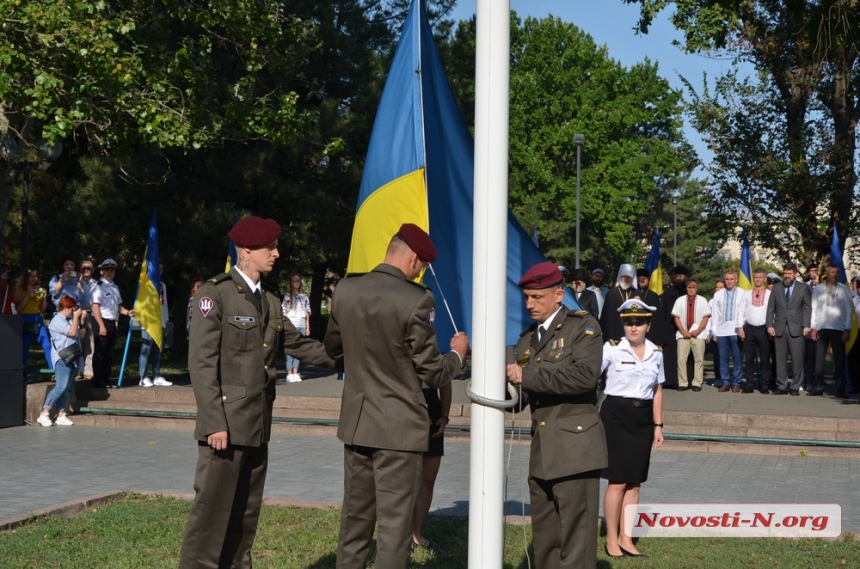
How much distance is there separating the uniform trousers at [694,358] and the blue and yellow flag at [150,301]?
27.8 ft

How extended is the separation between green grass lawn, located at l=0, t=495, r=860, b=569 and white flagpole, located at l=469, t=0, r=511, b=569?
244cm

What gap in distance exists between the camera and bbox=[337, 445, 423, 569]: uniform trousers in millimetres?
5332

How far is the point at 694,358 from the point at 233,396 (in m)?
13.0

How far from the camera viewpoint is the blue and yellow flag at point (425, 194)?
27.0 feet

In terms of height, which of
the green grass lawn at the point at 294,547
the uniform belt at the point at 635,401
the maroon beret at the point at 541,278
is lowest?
the green grass lawn at the point at 294,547

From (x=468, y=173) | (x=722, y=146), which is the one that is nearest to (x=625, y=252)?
(x=722, y=146)

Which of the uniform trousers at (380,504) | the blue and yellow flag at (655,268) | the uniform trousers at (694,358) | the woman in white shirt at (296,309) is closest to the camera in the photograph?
the uniform trousers at (380,504)

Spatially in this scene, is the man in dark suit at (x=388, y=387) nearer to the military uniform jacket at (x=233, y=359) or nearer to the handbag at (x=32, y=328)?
the military uniform jacket at (x=233, y=359)

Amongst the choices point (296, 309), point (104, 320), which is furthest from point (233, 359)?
point (296, 309)

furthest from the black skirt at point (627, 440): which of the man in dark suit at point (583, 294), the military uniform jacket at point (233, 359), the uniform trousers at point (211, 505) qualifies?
the man in dark suit at point (583, 294)

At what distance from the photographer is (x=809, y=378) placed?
56.3 feet

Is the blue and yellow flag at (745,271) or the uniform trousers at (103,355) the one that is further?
the blue and yellow flag at (745,271)

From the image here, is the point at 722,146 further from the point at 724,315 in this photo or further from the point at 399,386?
the point at 399,386

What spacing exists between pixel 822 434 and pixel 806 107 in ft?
49.8
